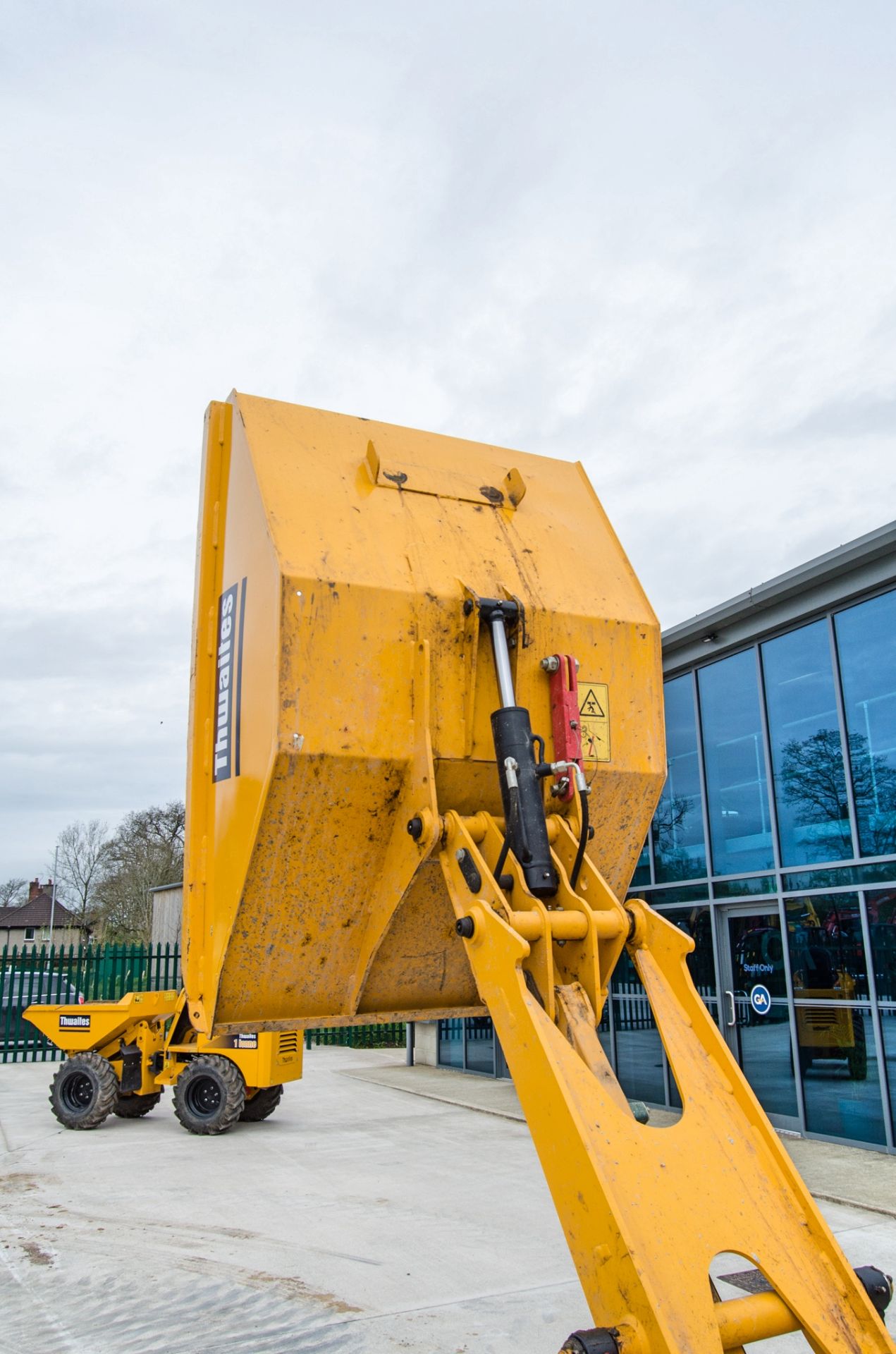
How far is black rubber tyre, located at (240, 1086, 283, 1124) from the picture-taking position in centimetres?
1085

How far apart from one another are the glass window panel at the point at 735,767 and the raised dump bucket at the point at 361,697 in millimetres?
6624

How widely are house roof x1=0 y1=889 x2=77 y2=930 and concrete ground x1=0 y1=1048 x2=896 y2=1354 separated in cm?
6330

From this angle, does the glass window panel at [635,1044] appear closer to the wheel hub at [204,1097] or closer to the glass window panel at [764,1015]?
the glass window panel at [764,1015]

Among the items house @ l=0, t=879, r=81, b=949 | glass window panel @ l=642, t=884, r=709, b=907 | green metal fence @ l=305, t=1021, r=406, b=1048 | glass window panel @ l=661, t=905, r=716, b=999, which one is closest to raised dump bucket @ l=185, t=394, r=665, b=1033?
glass window panel @ l=661, t=905, r=716, b=999

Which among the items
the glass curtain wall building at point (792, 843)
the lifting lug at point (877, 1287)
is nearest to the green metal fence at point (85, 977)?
the glass curtain wall building at point (792, 843)

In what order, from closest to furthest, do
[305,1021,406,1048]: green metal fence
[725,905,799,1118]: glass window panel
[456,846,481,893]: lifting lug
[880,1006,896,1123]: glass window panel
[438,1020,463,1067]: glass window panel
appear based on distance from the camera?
1. [456,846,481,893]: lifting lug
2. [880,1006,896,1123]: glass window panel
3. [725,905,799,1118]: glass window panel
4. [438,1020,463,1067]: glass window panel
5. [305,1021,406,1048]: green metal fence

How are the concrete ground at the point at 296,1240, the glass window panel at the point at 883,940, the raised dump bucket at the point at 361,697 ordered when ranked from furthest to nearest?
the glass window panel at the point at 883,940, the concrete ground at the point at 296,1240, the raised dump bucket at the point at 361,697

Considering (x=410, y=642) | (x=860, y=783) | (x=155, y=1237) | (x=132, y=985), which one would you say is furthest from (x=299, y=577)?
(x=132, y=985)

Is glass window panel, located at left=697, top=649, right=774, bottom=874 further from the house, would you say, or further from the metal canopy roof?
the house

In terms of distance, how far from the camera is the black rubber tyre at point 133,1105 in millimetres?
11203

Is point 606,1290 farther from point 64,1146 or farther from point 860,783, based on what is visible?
point 64,1146

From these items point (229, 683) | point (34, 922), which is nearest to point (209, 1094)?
point (229, 683)

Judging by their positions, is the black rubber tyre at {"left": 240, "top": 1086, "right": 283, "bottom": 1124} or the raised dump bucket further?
the black rubber tyre at {"left": 240, "top": 1086, "right": 283, "bottom": 1124}

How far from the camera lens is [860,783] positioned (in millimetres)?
9344
